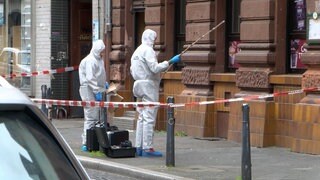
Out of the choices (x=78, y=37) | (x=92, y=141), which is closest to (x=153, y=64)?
(x=92, y=141)

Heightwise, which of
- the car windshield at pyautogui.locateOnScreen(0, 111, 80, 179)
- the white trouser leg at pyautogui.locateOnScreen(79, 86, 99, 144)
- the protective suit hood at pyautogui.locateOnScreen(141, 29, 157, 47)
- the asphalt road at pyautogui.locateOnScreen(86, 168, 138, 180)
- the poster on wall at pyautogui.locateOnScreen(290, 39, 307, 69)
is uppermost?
the protective suit hood at pyautogui.locateOnScreen(141, 29, 157, 47)

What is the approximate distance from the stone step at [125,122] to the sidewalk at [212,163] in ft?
9.22

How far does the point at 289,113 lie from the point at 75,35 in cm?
933

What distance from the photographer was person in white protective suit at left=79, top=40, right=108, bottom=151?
1190 cm

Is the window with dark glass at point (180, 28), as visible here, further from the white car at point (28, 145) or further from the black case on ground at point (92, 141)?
the white car at point (28, 145)

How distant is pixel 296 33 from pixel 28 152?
9825 mm

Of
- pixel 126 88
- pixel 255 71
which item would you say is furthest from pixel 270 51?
pixel 126 88

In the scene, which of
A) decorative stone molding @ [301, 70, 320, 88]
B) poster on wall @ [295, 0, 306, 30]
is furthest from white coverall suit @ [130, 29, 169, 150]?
poster on wall @ [295, 0, 306, 30]

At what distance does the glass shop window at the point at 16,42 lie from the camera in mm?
19906

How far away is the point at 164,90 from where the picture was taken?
50.5 ft

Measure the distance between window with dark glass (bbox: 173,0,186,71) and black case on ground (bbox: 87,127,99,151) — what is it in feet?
14.4

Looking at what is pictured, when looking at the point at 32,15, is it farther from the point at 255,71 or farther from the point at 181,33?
the point at 255,71

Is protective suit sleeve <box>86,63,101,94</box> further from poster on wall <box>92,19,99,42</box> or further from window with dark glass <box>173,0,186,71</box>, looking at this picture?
poster on wall <box>92,19,99,42</box>

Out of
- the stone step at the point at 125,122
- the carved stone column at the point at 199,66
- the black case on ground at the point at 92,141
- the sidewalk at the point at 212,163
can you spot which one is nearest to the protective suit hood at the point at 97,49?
the black case on ground at the point at 92,141
